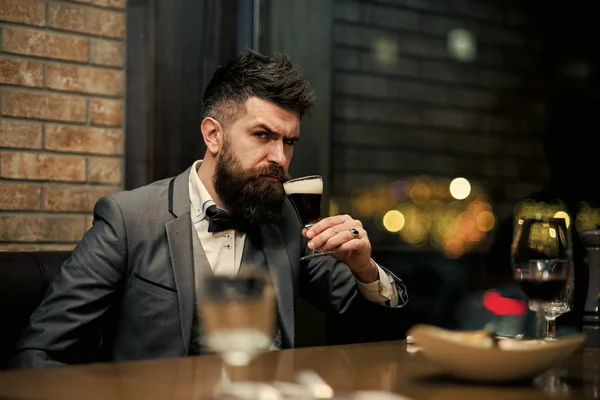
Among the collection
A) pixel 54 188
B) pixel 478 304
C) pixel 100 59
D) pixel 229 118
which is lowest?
pixel 478 304

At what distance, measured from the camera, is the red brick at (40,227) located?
2.67 meters

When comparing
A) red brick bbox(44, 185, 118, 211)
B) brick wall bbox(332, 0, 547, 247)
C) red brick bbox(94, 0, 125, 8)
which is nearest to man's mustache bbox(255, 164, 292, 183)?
red brick bbox(44, 185, 118, 211)

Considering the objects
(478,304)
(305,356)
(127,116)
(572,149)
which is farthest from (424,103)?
(305,356)

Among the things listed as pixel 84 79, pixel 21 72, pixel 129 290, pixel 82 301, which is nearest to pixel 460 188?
pixel 84 79

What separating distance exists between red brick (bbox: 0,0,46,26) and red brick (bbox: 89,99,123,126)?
314mm

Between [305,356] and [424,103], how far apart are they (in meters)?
2.69

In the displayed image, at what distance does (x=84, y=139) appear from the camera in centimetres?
282

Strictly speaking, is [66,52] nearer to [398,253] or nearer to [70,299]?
[70,299]

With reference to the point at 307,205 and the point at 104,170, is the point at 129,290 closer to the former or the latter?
the point at 307,205

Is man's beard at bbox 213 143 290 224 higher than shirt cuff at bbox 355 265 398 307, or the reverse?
man's beard at bbox 213 143 290 224

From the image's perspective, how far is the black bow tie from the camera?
2.20 meters

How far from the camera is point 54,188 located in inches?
109

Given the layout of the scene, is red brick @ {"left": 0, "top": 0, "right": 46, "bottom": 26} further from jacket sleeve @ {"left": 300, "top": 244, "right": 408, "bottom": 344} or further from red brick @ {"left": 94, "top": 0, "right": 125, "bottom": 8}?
jacket sleeve @ {"left": 300, "top": 244, "right": 408, "bottom": 344}

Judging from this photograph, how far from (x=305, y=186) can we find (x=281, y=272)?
0.25 metres
